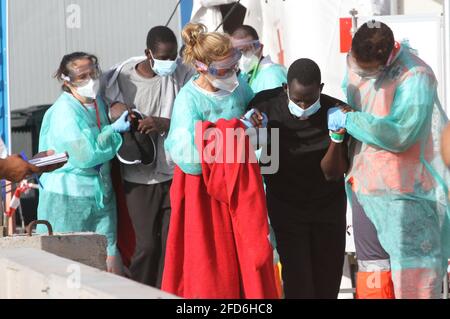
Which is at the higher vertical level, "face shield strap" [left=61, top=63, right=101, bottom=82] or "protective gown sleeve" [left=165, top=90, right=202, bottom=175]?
"face shield strap" [left=61, top=63, right=101, bottom=82]

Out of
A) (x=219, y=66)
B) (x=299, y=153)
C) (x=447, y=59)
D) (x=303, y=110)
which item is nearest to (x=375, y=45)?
(x=303, y=110)

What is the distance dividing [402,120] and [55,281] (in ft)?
8.24

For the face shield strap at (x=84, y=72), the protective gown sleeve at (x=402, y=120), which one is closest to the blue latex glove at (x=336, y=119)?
the protective gown sleeve at (x=402, y=120)

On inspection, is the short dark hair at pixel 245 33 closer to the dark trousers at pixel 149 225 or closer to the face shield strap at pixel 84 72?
the face shield strap at pixel 84 72

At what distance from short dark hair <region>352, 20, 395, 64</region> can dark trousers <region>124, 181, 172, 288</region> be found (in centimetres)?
183

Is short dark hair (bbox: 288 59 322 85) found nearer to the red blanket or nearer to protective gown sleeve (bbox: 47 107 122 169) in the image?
the red blanket

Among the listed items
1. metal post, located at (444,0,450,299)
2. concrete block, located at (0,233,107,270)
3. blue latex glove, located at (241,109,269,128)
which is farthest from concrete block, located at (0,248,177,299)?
metal post, located at (444,0,450,299)

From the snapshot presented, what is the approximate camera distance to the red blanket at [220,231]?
6.58 metres

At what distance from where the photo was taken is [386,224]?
706 centimetres

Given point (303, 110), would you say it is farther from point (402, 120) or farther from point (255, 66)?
point (255, 66)

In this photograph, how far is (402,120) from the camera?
7.00m

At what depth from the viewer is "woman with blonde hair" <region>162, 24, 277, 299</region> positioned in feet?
21.7
